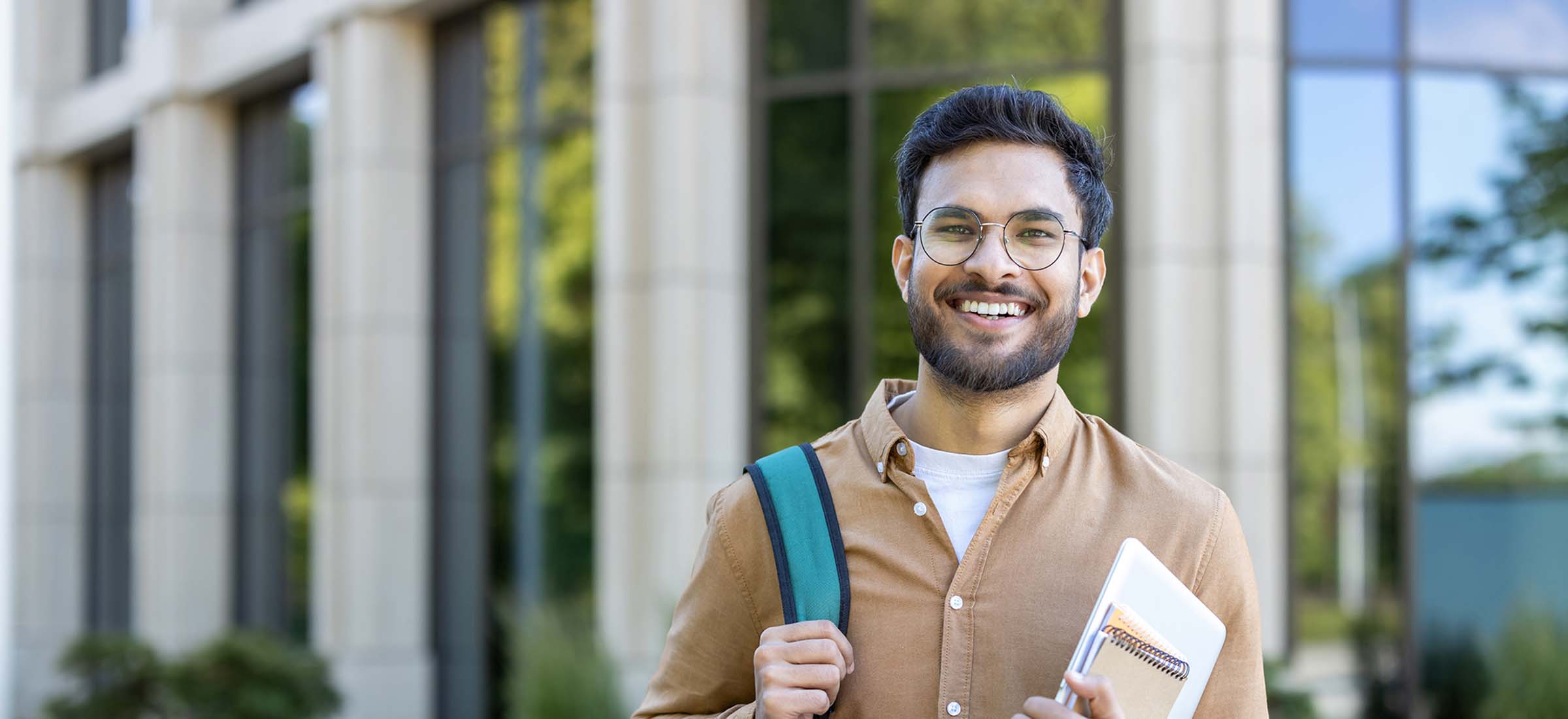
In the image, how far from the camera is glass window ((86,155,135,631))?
1881cm

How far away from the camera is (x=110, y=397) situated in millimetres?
19094

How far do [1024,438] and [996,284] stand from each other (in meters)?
0.27

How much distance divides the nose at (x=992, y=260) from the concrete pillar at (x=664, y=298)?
7.98 meters

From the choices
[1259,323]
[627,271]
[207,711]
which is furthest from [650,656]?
[1259,323]

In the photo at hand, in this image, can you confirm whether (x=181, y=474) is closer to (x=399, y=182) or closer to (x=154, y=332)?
(x=154, y=332)

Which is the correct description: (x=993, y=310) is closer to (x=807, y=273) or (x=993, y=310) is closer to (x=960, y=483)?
(x=960, y=483)

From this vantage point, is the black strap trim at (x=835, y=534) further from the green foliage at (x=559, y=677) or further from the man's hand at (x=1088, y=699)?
the green foliage at (x=559, y=677)

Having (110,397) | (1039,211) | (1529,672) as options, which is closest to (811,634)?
(1039,211)

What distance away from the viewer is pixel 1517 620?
348 inches

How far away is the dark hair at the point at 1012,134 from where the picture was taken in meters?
2.31

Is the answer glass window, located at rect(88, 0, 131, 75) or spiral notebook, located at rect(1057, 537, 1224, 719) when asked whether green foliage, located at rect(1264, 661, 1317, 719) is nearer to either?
spiral notebook, located at rect(1057, 537, 1224, 719)

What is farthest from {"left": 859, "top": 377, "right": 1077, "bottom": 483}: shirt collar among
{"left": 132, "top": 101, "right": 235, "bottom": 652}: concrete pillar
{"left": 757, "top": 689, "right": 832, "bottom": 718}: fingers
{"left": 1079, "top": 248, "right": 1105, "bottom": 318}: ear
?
{"left": 132, "top": 101, "right": 235, "bottom": 652}: concrete pillar

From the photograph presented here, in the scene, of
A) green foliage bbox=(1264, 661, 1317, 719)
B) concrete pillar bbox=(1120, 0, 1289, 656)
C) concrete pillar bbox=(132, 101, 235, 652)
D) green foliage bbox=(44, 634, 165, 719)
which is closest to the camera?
green foliage bbox=(1264, 661, 1317, 719)

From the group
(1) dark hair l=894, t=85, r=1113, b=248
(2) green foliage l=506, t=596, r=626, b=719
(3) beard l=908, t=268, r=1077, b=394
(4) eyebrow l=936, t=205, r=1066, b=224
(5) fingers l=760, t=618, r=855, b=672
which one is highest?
(1) dark hair l=894, t=85, r=1113, b=248
